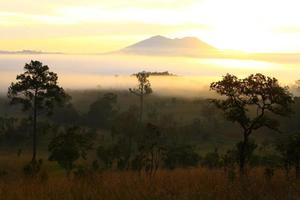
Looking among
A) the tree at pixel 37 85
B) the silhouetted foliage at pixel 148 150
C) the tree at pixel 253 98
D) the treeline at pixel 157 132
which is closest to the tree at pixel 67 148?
the treeline at pixel 157 132

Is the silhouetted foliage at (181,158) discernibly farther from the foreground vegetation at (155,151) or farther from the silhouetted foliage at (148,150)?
the silhouetted foliage at (148,150)

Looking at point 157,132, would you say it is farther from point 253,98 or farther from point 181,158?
point 181,158

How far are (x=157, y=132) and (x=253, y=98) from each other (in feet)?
26.4

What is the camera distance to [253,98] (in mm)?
19938

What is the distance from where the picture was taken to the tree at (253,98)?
1958cm

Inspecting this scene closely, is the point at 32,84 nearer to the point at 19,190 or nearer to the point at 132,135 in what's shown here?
the point at 132,135

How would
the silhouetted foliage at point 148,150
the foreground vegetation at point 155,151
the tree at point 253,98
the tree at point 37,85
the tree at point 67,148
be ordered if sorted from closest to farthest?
the foreground vegetation at point 155,151
the tree at point 253,98
the silhouetted foliage at point 148,150
the tree at point 67,148
the tree at point 37,85

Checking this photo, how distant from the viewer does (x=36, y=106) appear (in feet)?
196

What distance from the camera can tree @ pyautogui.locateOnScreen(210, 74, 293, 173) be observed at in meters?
19.6

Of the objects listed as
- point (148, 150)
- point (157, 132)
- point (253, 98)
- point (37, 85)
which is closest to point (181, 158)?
point (37, 85)

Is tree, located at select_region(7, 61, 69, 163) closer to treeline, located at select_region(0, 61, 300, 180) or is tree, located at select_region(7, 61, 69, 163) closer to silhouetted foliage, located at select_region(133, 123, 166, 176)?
treeline, located at select_region(0, 61, 300, 180)

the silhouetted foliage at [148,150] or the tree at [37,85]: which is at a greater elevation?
the tree at [37,85]

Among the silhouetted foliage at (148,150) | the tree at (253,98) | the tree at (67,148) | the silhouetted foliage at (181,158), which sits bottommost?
the silhouetted foliage at (181,158)

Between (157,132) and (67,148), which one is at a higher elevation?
(157,132)
